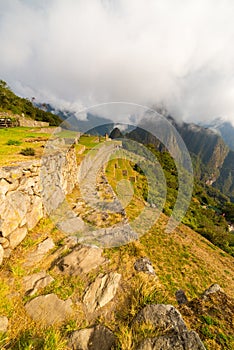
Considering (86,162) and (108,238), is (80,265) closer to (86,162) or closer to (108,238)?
(108,238)

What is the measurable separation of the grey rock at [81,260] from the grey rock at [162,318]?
2.20 m

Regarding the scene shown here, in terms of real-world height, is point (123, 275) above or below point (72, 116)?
below

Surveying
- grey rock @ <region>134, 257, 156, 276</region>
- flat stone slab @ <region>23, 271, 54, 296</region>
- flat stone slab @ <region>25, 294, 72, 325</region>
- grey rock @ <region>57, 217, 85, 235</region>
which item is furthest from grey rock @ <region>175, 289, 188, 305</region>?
grey rock @ <region>57, 217, 85, 235</region>

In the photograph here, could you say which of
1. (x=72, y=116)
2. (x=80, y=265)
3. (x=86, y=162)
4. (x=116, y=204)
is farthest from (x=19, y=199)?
(x=86, y=162)

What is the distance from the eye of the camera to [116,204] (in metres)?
10.8

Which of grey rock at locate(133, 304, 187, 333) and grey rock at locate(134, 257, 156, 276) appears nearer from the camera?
grey rock at locate(133, 304, 187, 333)

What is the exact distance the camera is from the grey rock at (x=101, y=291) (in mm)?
4145

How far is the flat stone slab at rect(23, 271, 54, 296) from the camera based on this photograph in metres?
4.31

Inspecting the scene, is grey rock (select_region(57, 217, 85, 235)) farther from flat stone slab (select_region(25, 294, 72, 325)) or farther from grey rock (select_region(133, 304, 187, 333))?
grey rock (select_region(133, 304, 187, 333))

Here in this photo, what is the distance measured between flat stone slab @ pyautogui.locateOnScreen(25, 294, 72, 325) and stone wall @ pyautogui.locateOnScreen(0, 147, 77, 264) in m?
1.83

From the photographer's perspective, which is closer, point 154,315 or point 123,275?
point 154,315

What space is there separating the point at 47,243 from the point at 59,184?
3.79 m

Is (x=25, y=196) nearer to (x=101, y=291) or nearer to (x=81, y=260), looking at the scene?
(x=81, y=260)

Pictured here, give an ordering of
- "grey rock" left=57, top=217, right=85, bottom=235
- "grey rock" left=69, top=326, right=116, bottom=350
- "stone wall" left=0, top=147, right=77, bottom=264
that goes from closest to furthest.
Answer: "grey rock" left=69, top=326, right=116, bottom=350
"stone wall" left=0, top=147, right=77, bottom=264
"grey rock" left=57, top=217, right=85, bottom=235
